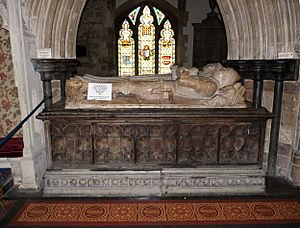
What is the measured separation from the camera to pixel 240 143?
279 cm

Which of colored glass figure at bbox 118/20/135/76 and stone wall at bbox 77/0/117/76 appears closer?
stone wall at bbox 77/0/117/76

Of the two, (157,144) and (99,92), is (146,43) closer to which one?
(99,92)

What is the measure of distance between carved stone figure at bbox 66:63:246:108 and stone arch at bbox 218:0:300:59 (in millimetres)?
658

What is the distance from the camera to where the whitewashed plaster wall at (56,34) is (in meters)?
2.70

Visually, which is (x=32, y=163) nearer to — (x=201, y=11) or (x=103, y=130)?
(x=103, y=130)

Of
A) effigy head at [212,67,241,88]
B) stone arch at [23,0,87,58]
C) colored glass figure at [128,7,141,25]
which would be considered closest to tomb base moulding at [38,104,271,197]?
effigy head at [212,67,241,88]

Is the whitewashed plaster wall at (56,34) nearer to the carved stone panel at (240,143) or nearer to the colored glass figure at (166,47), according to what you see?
the carved stone panel at (240,143)

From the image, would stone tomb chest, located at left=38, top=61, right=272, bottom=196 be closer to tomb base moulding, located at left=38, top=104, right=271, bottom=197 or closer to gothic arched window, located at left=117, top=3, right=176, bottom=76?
tomb base moulding, located at left=38, top=104, right=271, bottom=197

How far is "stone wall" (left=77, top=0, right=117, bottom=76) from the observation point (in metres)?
6.83

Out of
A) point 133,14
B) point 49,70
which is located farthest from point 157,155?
point 133,14

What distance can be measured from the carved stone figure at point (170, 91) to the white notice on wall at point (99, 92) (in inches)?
1.8

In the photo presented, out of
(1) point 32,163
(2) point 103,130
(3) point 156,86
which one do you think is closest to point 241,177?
(3) point 156,86

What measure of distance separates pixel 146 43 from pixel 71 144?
5.62 m

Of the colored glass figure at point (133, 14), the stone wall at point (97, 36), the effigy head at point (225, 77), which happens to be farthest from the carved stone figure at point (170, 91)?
the colored glass figure at point (133, 14)
